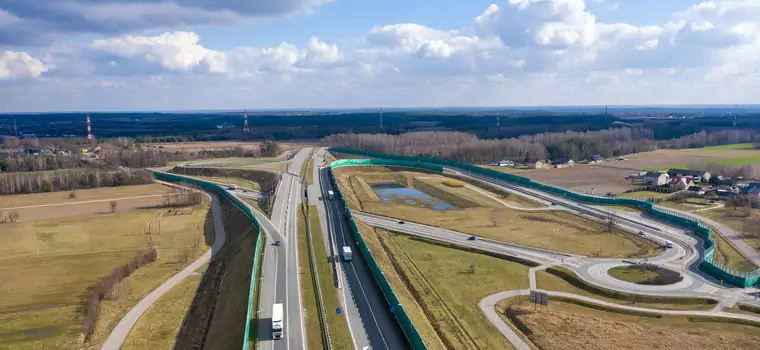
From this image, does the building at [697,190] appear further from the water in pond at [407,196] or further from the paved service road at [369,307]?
the paved service road at [369,307]

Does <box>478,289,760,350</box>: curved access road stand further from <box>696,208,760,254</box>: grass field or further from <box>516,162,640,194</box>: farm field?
<box>516,162,640,194</box>: farm field

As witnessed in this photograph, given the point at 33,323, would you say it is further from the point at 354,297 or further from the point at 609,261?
the point at 609,261

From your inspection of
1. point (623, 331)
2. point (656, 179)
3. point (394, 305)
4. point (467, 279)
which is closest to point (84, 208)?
point (467, 279)

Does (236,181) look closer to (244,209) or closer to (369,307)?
(244,209)

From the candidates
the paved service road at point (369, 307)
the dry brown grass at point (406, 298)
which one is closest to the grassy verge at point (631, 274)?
the dry brown grass at point (406, 298)

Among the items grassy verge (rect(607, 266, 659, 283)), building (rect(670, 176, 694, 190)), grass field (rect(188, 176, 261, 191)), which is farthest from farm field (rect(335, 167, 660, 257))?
building (rect(670, 176, 694, 190))

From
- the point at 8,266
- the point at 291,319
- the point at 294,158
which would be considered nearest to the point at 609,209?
the point at 291,319
